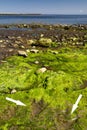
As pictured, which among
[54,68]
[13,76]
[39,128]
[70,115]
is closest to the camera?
[39,128]

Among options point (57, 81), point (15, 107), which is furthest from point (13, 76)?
point (15, 107)

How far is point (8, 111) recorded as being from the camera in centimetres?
823

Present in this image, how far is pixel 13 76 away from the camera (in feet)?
36.2

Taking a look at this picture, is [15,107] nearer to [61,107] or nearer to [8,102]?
[8,102]

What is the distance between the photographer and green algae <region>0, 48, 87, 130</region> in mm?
7711

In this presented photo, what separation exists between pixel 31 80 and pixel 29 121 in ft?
10.1

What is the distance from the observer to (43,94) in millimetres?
9203

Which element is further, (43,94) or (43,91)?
(43,91)

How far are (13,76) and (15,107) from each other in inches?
111

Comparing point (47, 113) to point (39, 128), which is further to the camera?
point (47, 113)

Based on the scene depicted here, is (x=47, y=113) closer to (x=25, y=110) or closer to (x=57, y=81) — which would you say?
(x=25, y=110)

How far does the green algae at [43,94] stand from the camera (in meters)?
7.71

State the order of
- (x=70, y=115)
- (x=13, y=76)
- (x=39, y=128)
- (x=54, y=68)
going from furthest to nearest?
(x=54, y=68) < (x=13, y=76) < (x=70, y=115) < (x=39, y=128)

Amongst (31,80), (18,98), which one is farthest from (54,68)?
(18,98)
